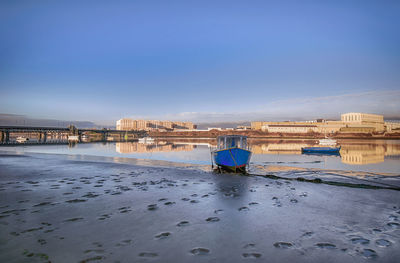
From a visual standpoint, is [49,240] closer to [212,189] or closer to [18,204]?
[18,204]

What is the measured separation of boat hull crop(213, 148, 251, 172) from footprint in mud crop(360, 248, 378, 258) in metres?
14.7

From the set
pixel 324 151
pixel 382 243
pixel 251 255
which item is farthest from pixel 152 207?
pixel 324 151

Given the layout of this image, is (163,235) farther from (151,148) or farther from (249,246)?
(151,148)

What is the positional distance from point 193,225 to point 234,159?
13.6 m

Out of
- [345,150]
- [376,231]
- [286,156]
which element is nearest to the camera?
[376,231]

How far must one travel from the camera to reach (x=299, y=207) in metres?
9.20

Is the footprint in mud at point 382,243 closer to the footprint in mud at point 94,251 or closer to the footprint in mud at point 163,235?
the footprint in mud at point 163,235

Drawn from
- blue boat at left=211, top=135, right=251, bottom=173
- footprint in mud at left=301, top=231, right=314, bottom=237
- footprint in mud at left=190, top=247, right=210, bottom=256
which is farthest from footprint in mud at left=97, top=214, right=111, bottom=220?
blue boat at left=211, top=135, right=251, bottom=173

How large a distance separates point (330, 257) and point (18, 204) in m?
9.72

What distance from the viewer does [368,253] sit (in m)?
5.23

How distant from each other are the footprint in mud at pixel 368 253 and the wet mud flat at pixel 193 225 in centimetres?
2

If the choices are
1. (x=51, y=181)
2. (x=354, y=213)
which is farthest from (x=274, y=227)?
(x=51, y=181)

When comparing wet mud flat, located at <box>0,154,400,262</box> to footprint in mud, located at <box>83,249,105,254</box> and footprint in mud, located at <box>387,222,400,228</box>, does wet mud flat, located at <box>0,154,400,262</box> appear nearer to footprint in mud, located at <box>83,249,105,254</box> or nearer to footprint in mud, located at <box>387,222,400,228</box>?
footprint in mud, located at <box>83,249,105,254</box>

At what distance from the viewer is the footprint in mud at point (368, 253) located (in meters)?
5.09
